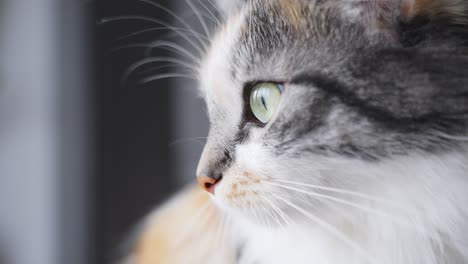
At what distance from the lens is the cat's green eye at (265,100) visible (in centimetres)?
53

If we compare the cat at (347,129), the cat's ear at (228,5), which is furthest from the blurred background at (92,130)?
the cat at (347,129)

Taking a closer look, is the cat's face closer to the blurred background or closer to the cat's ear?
the cat's ear

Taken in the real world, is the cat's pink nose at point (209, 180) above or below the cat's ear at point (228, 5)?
below

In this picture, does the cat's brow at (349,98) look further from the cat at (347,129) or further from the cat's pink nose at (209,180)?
the cat's pink nose at (209,180)

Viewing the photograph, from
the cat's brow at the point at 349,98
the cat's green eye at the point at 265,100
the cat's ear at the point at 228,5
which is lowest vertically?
the cat's green eye at the point at 265,100

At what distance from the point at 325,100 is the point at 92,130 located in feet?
2.37

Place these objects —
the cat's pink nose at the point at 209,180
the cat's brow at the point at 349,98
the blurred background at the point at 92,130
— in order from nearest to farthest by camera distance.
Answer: the cat's brow at the point at 349,98 → the cat's pink nose at the point at 209,180 → the blurred background at the point at 92,130

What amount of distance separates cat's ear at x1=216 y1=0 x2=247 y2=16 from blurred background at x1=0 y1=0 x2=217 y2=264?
0.95 feet

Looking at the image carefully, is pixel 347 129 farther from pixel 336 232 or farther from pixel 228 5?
pixel 228 5

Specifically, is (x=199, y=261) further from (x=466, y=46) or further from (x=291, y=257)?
(x=466, y=46)

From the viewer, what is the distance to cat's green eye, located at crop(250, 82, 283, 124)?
0.53 meters

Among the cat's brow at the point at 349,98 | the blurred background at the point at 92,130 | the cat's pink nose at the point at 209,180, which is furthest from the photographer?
the blurred background at the point at 92,130

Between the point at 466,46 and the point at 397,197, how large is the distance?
0.16 meters

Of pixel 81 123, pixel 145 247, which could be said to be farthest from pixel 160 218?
pixel 81 123
